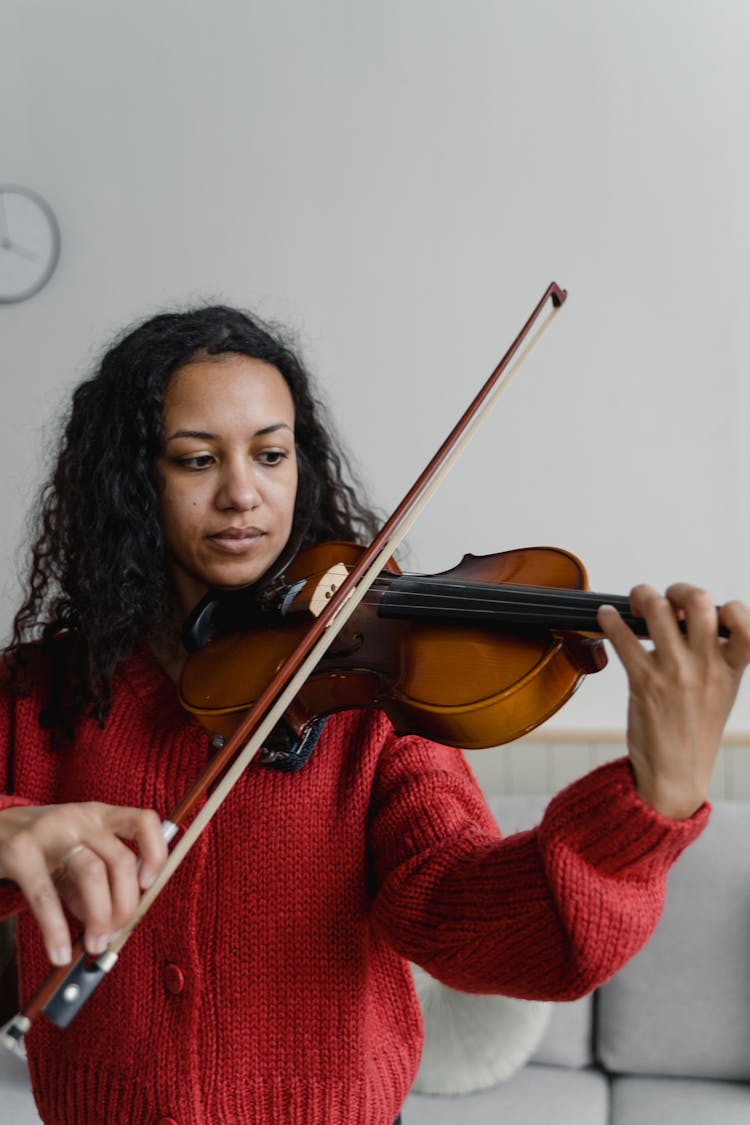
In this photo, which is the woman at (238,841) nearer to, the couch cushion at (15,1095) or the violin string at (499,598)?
the violin string at (499,598)

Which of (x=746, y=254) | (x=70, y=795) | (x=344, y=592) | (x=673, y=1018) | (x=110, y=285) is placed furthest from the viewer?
(x=110, y=285)

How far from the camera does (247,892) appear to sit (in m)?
0.97

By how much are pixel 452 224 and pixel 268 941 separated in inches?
67.8

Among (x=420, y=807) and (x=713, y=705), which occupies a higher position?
(x=713, y=705)

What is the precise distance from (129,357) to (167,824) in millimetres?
573

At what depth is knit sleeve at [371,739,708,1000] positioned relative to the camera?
715mm

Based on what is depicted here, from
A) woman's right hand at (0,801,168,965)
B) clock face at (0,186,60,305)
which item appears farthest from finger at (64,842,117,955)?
clock face at (0,186,60,305)

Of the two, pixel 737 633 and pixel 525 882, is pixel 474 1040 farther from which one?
pixel 737 633

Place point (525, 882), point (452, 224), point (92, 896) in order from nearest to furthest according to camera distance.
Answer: point (92, 896) → point (525, 882) → point (452, 224)

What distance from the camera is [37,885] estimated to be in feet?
2.17

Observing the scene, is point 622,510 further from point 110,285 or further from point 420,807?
point 420,807

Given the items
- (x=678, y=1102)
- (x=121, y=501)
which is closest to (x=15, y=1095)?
(x=678, y=1102)

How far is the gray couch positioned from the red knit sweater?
105 cm

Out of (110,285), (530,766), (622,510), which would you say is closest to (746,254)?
(622,510)
